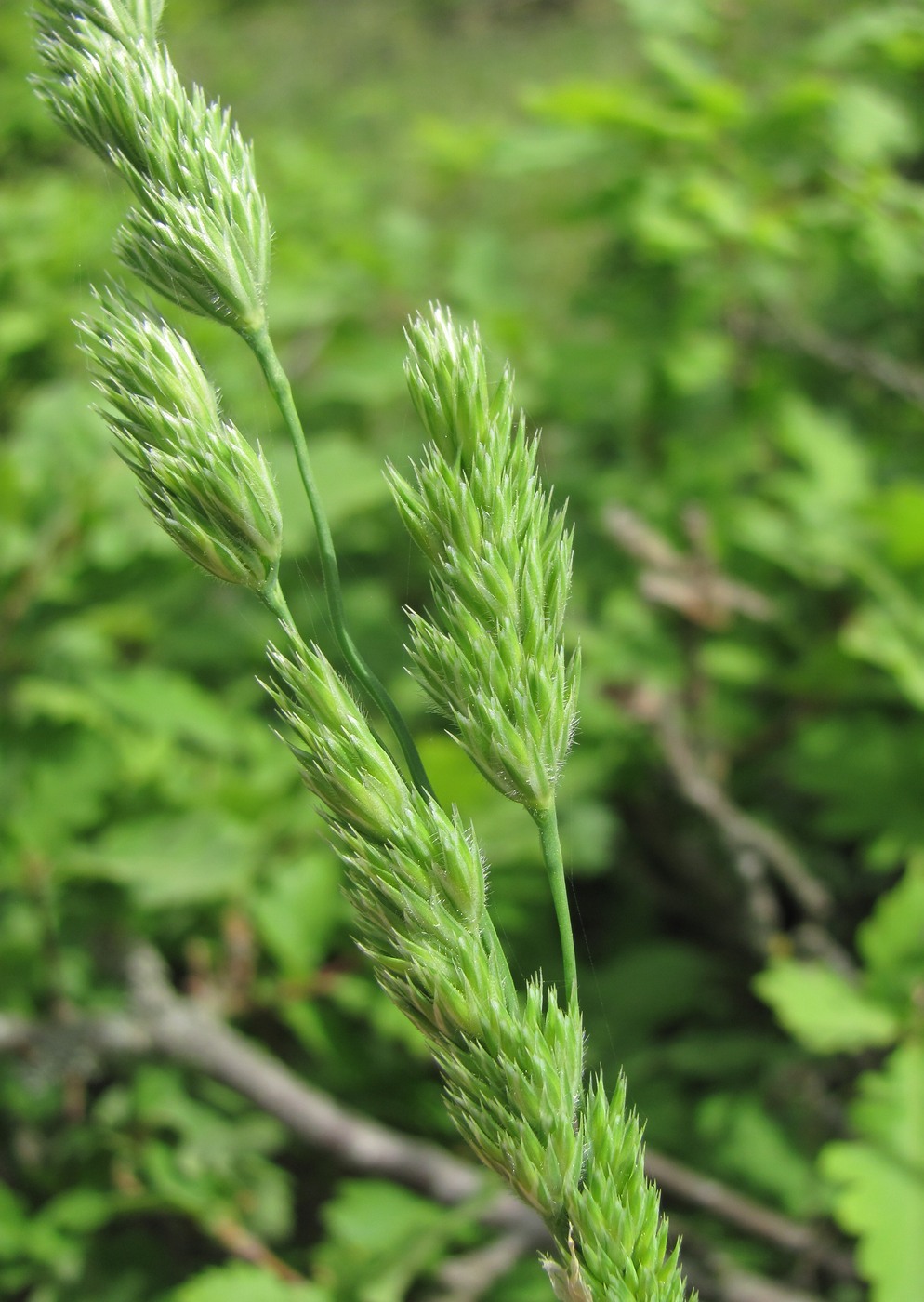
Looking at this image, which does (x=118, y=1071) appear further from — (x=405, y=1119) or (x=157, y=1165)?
(x=405, y=1119)

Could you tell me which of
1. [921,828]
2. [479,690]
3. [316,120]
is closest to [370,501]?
[921,828]

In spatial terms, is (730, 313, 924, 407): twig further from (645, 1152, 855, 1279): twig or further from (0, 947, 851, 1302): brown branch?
(0, 947, 851, 1302): brown branch

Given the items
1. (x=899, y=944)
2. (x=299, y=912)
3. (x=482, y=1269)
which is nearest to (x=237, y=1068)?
(x=299, y=912)

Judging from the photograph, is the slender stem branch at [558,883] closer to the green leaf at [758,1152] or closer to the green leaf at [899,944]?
the green leaf at [899,944]

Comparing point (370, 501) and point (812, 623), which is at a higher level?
point (812, 623)

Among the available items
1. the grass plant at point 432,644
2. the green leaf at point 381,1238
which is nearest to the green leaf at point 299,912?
the green leaf at point 381,1238

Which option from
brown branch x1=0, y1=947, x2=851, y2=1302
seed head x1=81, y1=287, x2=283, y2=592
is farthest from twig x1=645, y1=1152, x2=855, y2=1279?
seed head x1=81, y1=287, x2=283, y2=592
